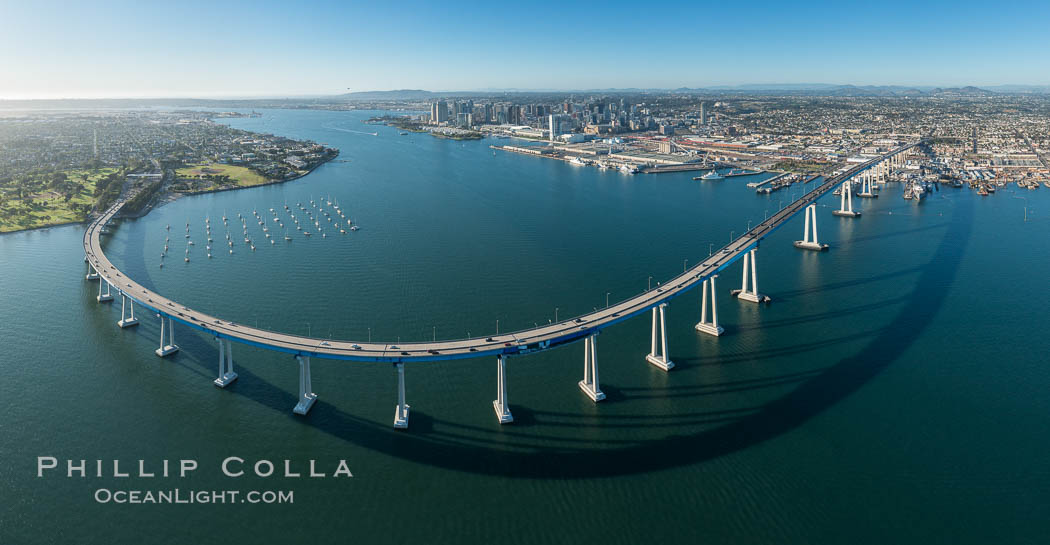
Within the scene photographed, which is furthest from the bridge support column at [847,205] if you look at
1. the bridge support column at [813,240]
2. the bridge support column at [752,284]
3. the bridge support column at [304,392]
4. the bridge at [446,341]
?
the bridge support column at [304,392]

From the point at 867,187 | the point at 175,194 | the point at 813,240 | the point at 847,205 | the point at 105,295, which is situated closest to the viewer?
the point at 105,295

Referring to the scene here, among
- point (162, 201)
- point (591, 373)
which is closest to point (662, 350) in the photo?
point (591, 373)

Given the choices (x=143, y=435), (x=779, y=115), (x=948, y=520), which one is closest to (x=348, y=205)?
(x=143, y=435)

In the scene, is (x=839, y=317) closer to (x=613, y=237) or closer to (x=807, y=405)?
(x=807, y=405)

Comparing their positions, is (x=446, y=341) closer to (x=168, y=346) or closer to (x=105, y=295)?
(x=168, y=346)

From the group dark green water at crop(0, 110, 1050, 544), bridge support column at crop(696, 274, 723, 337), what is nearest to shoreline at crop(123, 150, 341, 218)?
dark green water at crop(0, 110, 1050, 544)

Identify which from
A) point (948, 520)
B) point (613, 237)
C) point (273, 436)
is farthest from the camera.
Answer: point (613, 237)

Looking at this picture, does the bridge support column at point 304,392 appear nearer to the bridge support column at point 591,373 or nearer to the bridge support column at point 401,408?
the bridge support column at point 401,408
